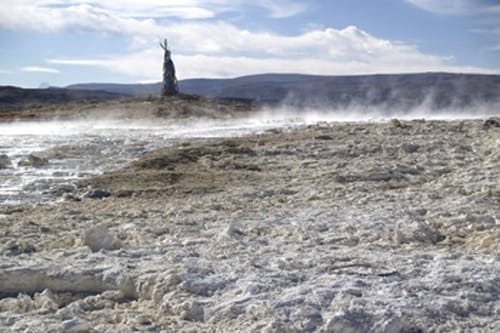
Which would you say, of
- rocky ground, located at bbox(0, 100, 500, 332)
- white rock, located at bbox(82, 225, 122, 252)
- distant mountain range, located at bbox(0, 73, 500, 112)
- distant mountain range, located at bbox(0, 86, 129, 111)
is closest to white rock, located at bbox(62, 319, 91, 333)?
rocky ground, located at bbox(0, 100, 500, 332)

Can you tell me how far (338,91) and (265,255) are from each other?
2748 inches

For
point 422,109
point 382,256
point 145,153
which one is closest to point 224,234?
point 382,256

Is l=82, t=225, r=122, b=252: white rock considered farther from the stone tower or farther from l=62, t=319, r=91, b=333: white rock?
the stone tower

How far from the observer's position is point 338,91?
243ft

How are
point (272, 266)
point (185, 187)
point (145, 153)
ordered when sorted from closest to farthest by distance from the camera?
point (272, 266) < point (185, 187) < point (145, 153)

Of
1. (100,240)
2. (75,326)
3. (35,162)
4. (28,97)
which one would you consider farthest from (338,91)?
(75,326)

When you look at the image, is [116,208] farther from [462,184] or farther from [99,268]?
[462,184]

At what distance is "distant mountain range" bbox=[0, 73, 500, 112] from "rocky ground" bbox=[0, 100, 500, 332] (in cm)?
2868

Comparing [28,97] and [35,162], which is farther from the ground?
[35,162]

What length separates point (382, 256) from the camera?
207 inches

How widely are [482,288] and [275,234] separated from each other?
2099mm

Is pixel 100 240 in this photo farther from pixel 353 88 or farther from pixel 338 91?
pixel 353 88

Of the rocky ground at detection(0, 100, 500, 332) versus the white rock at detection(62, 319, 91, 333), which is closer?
the white rock at detection(62, 319, 91, 333)

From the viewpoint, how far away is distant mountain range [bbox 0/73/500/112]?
45.2 metres
